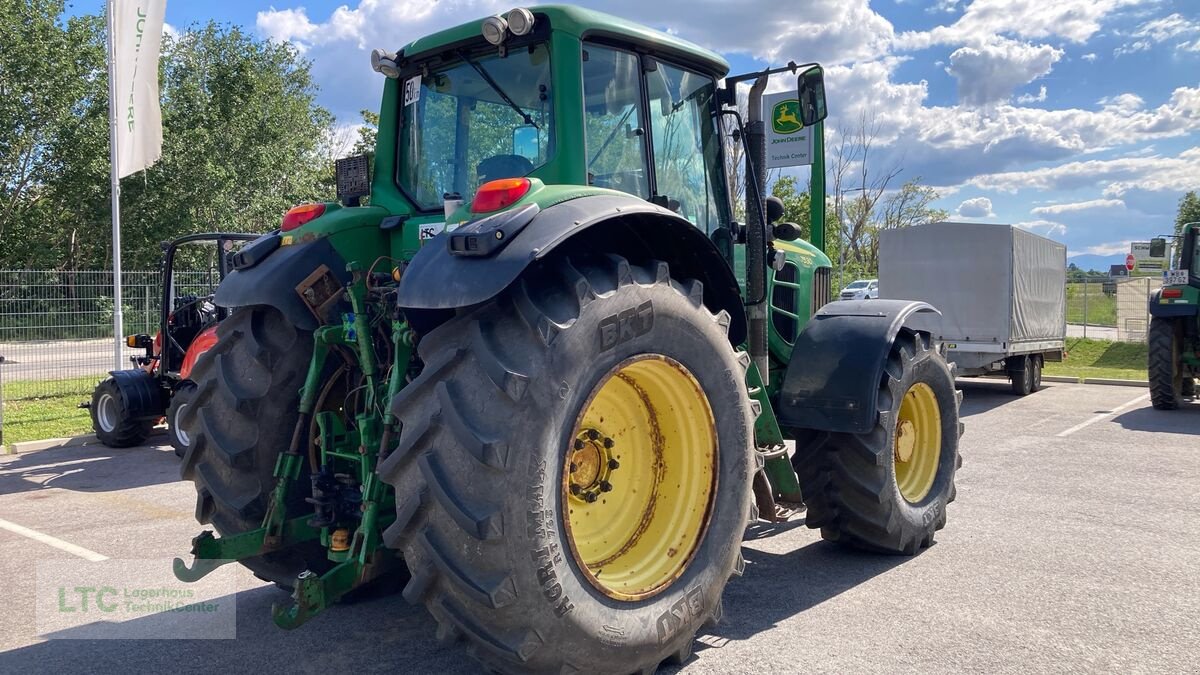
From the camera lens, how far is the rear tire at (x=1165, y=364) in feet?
38.5

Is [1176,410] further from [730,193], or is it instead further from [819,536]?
[730,193]

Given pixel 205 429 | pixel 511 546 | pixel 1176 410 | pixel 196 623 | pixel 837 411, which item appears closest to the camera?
pixel 511 546

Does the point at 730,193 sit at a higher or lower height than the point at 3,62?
lower

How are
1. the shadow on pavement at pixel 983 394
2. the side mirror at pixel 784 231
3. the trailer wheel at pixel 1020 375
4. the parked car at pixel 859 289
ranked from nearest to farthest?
the side mirror at pixel 784 231
the shadow on pavement at pixel 983 394
the trailer wheel at pixel 1020 375
the parked car at pixel 859 289

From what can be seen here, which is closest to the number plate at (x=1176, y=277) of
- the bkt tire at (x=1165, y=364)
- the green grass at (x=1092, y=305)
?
the bkt tire at (x=1165, y=364)

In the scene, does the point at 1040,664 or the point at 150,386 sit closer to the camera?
the point at 1040,664

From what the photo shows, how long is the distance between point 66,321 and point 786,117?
12356 mm

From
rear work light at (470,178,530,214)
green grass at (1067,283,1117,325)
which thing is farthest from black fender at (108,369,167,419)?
green grass at (1067,283,1117,325)

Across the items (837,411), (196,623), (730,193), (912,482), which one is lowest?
(196,623)

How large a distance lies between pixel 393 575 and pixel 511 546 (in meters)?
2.11

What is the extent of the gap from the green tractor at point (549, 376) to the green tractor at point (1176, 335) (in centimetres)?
846

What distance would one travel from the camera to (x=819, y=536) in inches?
213

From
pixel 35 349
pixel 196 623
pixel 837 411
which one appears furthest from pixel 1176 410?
pixel 35 349

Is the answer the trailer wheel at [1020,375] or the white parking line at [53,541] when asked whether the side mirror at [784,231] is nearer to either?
the white parking line at [53,541]
